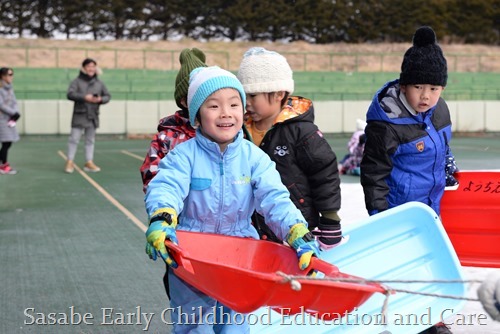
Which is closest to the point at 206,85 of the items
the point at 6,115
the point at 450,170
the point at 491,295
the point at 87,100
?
the point at 491,295

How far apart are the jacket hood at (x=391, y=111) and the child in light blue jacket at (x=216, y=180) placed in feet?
4.43

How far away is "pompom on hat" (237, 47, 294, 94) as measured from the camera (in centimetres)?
448

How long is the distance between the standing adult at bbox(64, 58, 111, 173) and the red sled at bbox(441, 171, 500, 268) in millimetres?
9764

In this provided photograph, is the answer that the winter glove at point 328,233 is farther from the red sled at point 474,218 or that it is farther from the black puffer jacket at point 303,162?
the red sled at point 474,218

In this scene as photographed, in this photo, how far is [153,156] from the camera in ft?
13.8

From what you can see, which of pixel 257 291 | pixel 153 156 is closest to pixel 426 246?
pixel 153 156

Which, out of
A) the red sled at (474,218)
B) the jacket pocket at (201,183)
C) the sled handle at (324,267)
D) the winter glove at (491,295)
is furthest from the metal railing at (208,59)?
the winter glove at (491,295)

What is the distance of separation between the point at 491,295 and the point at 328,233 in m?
1.75

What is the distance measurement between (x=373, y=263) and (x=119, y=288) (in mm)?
2018

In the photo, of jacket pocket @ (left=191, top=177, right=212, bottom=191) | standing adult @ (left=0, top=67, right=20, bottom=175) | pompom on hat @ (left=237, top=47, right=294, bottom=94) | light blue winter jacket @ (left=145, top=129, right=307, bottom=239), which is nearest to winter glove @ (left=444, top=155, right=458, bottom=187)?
pompom on hat @ (left=237, top=47, right=294, bottom=94)

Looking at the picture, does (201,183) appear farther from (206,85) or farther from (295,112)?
(295,112)

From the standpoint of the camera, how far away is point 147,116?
28078mm

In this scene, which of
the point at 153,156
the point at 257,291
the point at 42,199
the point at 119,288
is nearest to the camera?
the point at 257,291

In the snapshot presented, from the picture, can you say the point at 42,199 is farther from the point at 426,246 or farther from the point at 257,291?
the point at 257,291
